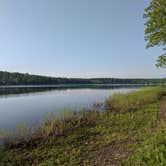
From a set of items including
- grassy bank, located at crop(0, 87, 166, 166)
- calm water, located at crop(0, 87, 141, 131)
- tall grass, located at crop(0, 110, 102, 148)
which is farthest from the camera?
calm water, located at crop(0, 87, 141, 131)

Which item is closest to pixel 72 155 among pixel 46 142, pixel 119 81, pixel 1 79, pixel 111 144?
pixel 111 144

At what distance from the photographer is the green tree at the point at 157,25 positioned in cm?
1152

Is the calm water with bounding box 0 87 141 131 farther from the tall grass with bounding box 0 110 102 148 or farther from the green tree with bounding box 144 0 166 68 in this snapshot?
the green tree with bounding box 144 0 166 68

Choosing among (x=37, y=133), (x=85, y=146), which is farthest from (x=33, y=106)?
(x=85, y=146)

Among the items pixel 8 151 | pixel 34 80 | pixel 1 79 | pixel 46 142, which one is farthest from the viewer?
pixel 34 80

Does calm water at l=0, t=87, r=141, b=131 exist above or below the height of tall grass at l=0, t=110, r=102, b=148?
below

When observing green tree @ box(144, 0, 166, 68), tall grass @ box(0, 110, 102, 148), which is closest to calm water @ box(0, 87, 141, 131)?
tall grass @ box(0, 110, 102, 148)

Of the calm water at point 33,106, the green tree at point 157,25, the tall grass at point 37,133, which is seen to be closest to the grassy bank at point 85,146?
the tall grass at point 37,133

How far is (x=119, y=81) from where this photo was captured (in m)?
126

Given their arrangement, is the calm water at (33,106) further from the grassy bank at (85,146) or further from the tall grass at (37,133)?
the grassy bank at (85,146)

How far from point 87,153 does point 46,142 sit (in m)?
2.01

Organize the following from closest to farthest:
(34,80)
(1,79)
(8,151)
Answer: (8,151) < (1,79) < (34,80)

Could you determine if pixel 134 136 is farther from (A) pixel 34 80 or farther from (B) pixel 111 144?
(A) pixel 34 80

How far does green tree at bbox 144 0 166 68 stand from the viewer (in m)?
11.5
